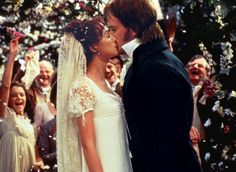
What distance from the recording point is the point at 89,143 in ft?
21.2

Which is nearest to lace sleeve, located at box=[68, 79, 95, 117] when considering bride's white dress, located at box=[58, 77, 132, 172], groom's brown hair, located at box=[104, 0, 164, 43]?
bride's white dress, located at box=[58, 77, 132, 172]

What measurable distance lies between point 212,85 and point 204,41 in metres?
0.55

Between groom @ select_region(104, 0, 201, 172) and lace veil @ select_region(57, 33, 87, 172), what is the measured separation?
40 cm

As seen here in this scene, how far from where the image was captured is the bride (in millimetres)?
6477

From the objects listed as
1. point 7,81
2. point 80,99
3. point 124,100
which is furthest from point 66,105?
point 7,81

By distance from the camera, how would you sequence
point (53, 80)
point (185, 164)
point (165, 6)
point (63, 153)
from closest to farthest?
1. point (185, 164)
2. point (63, 153)
3. point (53, 80)
4. point (165, 6)

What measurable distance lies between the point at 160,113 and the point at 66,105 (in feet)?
2.40

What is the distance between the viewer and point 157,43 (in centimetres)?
644

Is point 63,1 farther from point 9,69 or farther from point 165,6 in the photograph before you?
point 165,6

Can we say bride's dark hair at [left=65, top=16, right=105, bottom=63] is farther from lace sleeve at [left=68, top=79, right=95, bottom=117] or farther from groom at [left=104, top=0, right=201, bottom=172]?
groom at [left=104, top=0, right=201, bottom=172]

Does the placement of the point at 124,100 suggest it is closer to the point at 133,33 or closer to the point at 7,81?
the point at 133,33

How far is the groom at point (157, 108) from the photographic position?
6191 millimetres

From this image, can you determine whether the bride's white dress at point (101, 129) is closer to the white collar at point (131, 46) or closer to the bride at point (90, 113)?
the bride at point (90, 113)

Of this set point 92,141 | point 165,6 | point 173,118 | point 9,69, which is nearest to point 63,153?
point 92,141
